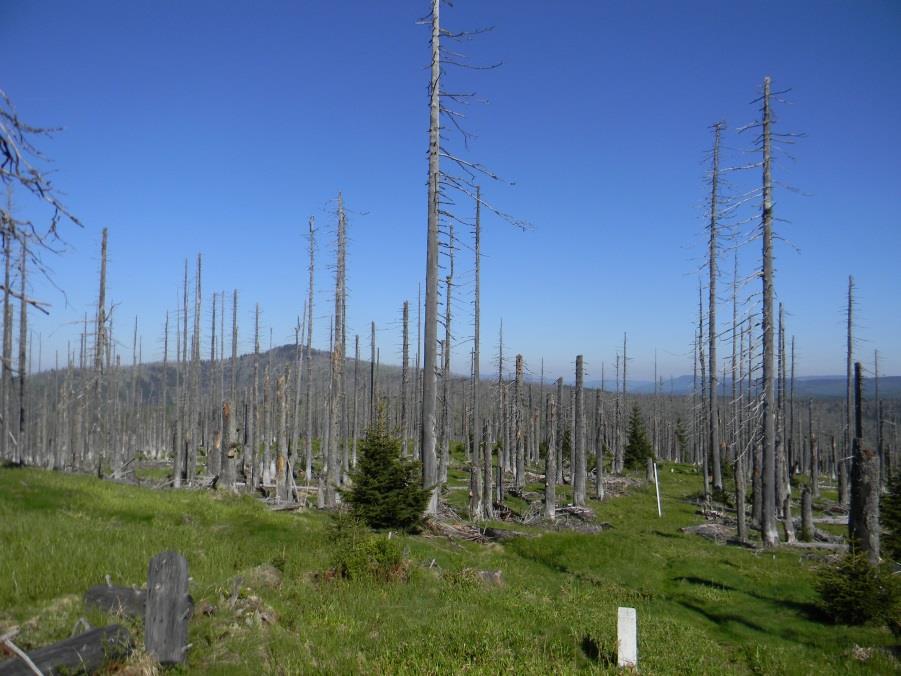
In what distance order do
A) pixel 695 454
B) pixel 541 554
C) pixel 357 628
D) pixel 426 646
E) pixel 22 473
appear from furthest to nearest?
pixel 695 454 → pixel 22 473 → pixel 541 554 → pixel 357 628 → pixel 426 646

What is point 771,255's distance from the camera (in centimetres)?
2173

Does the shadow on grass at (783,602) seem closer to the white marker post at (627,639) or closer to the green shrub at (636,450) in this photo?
the white marker post at (627,639)

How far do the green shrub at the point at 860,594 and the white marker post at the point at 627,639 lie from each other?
23.5ft

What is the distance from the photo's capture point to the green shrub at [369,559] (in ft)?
39.8

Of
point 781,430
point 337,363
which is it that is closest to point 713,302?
point 781,430

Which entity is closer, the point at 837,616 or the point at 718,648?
the point at 718,648

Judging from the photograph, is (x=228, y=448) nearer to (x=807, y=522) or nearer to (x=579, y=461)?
(x=579, y=461)

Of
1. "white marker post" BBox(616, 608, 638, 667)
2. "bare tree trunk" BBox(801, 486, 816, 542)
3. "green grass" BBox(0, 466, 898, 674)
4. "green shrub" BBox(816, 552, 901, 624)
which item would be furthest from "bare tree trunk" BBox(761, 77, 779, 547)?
"white marker post" BBox(616, 608, 638, 667)

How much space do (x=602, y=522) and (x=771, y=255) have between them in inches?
555

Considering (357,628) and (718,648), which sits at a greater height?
(357,628)

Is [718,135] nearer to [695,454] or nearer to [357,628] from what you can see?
[357,628]

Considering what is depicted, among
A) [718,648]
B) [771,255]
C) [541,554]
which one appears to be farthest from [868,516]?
[771,255]

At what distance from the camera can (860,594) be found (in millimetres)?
12445

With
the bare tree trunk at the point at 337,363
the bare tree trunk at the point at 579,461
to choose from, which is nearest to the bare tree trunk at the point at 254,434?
the bare tree trunk at the point at 337,363
